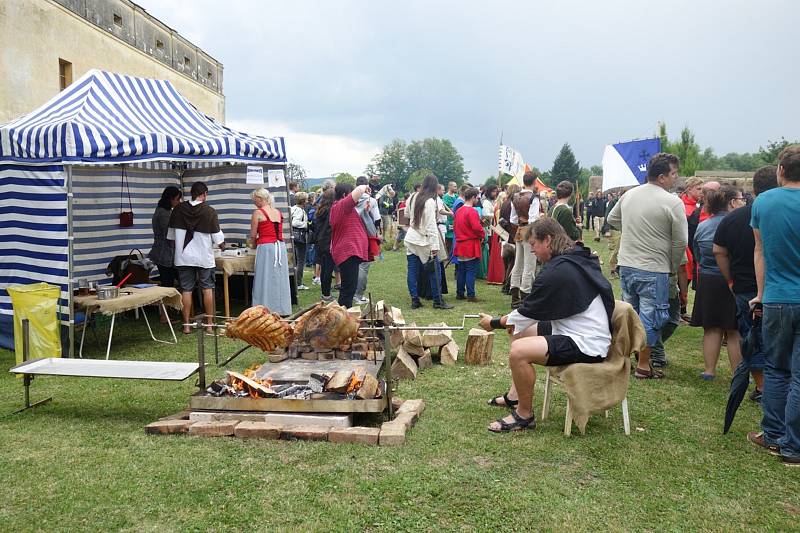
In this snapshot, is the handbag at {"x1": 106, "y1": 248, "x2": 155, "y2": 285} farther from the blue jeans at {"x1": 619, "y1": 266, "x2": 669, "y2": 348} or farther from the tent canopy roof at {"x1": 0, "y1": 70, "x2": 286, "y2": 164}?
the blue jeans at {"x1": 619, "y1": 266, "x2": 669, "y2": 348}

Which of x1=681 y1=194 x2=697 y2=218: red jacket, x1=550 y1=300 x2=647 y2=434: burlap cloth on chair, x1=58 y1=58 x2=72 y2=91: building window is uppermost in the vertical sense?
x1=58 y1=58 x2=72 y2=91: building window

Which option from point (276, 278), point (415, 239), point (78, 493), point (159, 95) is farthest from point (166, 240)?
point (78, 493)

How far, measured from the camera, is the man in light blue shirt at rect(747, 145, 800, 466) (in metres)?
3.73

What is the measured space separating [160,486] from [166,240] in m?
5.46

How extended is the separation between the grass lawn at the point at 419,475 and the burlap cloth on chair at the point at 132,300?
158 cm

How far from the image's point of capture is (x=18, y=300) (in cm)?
614

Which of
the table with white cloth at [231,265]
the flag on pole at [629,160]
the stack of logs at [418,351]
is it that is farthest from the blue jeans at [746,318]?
the flag on pole at [629,160]

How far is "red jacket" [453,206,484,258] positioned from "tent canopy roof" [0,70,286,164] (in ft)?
10.4

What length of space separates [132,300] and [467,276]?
5555mm

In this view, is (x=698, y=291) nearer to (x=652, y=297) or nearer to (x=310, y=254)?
(x=652, y=297)

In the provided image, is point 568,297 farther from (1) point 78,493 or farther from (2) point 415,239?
(2) point 415,239

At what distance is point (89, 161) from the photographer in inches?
257

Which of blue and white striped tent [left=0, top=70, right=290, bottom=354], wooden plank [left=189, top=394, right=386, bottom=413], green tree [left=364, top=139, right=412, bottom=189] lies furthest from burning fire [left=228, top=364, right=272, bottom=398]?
green tree [left=364, top=139, right=412, bottom=189]

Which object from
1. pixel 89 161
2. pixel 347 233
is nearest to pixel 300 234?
pixel 347 233
